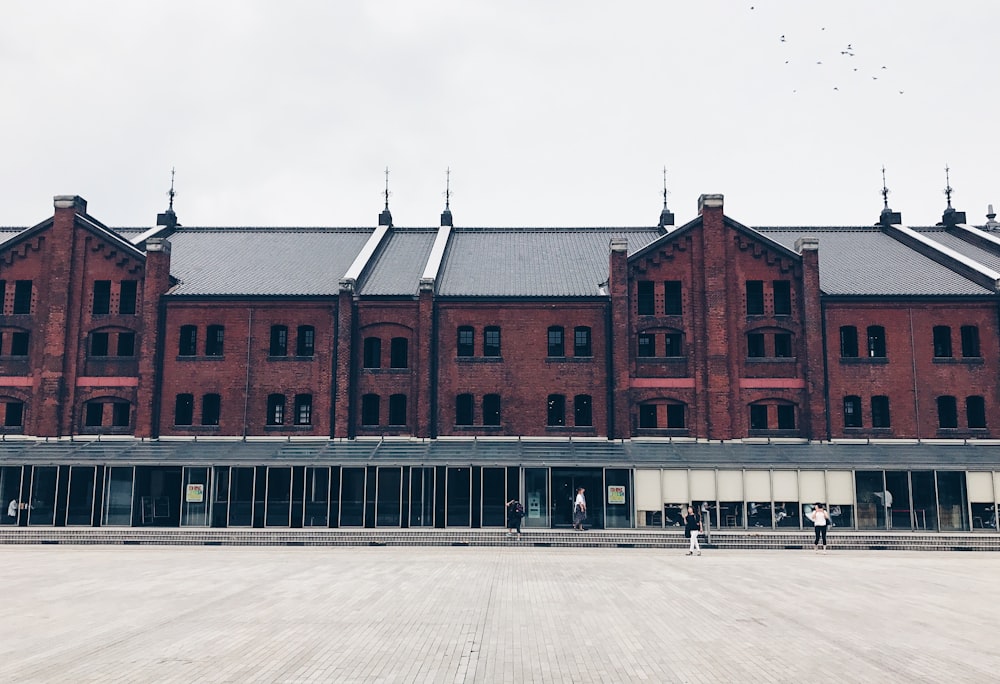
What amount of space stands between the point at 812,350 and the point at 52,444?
1348 inches

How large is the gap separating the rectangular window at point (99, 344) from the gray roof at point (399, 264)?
1221cm

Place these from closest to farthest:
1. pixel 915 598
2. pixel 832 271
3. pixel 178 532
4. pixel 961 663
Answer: pixel 961 663 → pixel 915 598 → pixel 178 532 → pixel 832 271

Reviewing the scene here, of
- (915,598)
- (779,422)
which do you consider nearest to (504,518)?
(779,422)

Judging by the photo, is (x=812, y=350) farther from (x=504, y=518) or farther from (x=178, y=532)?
(x=178, y=532)

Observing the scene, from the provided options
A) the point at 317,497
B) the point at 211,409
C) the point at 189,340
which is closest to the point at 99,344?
the point at 189,340

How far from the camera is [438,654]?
Answer: 12367mm

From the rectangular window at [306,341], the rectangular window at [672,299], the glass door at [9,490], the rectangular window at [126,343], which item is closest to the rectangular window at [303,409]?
the rectangular window at [306,341]

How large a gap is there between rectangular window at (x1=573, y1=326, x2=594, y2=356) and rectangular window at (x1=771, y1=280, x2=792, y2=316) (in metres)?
8.72

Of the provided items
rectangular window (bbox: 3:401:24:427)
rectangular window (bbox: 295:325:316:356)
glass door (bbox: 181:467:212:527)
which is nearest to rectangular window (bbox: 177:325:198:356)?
rectangular window (bbox: 295:325:316:356)

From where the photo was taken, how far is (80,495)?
3381cm

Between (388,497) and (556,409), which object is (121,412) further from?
(556,409)

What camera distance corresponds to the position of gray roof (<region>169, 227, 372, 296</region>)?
121ft

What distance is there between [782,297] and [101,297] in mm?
32034

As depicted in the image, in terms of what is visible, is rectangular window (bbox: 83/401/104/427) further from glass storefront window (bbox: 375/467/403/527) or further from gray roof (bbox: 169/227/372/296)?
glass storefront window (bbox: 375/467/403/527)
